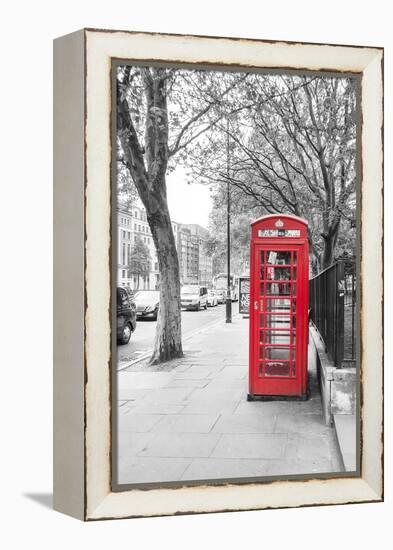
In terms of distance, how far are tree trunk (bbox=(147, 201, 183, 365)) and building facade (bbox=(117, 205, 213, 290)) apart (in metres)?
0.11

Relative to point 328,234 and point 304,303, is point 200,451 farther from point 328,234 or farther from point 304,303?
point 328,234

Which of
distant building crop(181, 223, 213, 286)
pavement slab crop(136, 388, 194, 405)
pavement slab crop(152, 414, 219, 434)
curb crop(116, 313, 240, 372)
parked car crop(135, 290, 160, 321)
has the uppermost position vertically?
distant building crop(181, 223, 213, 286)

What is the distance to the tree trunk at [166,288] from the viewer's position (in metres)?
8.55

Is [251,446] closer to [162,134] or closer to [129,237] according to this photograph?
[129,237]

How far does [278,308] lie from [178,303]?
2.00 m

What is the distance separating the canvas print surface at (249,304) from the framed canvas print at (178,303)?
0.03 metres

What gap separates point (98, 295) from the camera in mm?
4629

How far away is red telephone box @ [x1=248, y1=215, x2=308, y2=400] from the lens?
23.9ft

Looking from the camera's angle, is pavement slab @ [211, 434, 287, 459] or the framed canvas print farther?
pavement slab @ [211, 434, 287, 459]

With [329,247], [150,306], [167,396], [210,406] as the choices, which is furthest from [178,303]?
[329,247]

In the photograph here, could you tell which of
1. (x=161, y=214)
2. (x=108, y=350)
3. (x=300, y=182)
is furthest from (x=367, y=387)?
A: (x=300, y=182)

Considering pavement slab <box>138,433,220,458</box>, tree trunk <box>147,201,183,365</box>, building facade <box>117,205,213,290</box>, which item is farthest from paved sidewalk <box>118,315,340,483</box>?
building facade <box>117,205,213,290</box>

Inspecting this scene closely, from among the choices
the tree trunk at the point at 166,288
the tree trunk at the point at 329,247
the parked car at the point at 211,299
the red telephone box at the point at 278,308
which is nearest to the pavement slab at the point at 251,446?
the red telephone box at the point at 278,308

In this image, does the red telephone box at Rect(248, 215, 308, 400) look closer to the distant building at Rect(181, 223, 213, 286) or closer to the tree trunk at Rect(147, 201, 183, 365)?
the distant building at Rect(181, 223, 213, 286)
